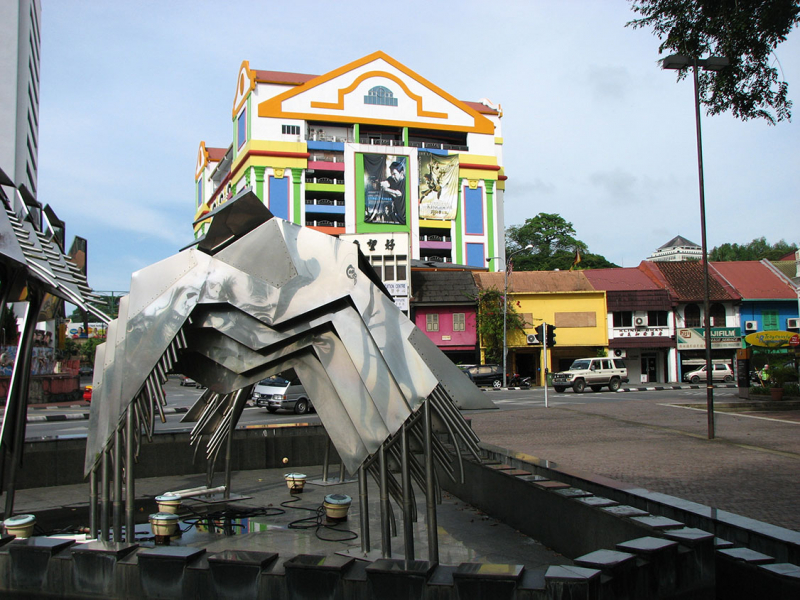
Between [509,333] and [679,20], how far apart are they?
90.0 feet

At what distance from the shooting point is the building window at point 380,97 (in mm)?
48438

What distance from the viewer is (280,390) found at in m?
20.5

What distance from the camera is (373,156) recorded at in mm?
46812

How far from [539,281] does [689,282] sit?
28.5 feet

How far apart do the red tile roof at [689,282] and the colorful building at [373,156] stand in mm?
13467

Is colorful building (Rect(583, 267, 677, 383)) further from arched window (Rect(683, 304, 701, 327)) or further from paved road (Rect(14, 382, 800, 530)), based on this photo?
paved road (Rect(14, 382, 800, 530))

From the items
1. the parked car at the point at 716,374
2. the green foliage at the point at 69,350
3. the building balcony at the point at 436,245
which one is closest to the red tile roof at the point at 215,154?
the green foliage at the point at 69,350

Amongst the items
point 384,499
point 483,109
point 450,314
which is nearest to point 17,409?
point 384,499

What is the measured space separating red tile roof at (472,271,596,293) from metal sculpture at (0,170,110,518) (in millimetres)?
31508

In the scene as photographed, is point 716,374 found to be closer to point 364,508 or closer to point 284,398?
point 284,398

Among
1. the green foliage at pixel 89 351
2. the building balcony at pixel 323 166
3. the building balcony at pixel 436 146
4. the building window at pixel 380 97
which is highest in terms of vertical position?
the building window at pixel 380 97

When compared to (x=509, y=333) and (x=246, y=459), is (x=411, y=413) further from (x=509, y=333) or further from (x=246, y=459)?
(x=509, y=333)

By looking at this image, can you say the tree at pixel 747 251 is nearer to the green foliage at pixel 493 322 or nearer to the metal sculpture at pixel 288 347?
the green foliage at pixel 493 322

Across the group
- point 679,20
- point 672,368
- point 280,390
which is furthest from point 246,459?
point 672,368
